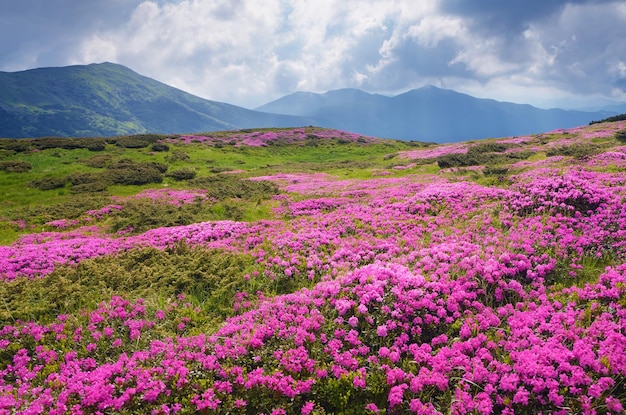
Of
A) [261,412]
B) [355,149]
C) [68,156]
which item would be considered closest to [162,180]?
[68,156]

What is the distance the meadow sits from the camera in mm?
5441

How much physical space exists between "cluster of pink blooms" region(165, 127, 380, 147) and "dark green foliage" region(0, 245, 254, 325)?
51.2 meters

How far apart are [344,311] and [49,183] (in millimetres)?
33583

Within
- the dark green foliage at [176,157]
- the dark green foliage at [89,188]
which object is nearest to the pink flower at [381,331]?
the dark green foliage at [89,188]

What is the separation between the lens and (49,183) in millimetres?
29766

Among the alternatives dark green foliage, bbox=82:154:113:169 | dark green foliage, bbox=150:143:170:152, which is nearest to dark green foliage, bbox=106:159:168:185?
dark green foliage, bbox=82:154:113:169

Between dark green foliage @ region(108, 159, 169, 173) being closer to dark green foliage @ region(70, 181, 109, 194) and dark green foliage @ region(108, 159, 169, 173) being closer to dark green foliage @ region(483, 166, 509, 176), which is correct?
dark green foliage @ region(70, 181, 109, 194)

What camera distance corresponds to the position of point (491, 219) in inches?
494

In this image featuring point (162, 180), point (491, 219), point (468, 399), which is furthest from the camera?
point (162, 180)

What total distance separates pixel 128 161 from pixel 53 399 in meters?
40.2

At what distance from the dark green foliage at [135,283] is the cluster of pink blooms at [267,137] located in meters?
51.2

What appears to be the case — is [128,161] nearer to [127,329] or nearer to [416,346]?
[127,329]

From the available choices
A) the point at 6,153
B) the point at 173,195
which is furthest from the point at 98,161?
the point at 173,195

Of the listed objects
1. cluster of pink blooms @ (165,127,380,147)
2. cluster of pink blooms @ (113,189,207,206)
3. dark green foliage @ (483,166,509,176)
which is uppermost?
cluster of pink blooms @ (165,127,380,147)
